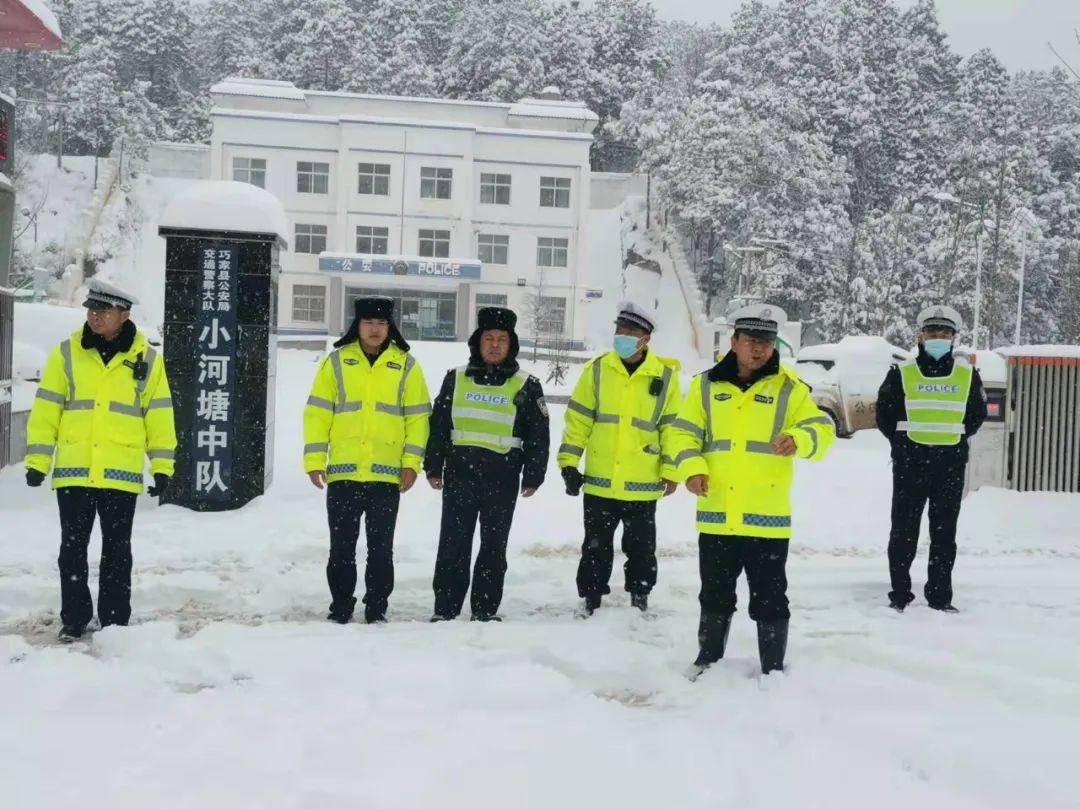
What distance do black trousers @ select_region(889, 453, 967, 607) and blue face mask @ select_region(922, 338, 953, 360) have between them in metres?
0.72

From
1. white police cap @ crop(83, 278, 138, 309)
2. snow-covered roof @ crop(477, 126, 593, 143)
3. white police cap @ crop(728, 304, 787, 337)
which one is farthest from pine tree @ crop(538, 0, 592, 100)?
white police cap @ crop(728, 304, 787, 337)

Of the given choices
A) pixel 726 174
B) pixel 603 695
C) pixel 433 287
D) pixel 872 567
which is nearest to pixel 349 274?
pixel 433 287

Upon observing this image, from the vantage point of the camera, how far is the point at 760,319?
194 inches

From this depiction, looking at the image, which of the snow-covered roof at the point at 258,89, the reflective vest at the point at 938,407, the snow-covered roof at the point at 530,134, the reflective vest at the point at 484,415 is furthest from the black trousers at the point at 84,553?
the snow-covered roof at the point at 258,89

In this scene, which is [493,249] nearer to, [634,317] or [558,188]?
[558,188]

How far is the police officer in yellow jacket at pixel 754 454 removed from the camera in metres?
4.94

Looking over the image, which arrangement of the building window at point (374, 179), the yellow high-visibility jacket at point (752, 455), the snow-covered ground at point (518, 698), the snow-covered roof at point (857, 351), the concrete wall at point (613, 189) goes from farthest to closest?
the concrete wall at point (613, 189)
the building window at point (374, 179)
the snow-covered roof at point (857, 351)
the yellow high-visibility jacket at point (752, 455)
the snow-covered ground at point (518, 698)

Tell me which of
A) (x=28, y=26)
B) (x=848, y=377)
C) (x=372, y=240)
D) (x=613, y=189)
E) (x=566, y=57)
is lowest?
(x=848, y=377)

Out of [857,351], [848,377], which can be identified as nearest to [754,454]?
[848,377]

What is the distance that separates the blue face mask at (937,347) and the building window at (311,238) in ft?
137

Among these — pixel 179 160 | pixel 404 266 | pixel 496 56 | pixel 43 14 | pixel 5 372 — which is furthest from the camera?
pixel 496 56

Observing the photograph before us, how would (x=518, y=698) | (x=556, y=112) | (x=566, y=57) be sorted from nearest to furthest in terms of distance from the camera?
1. (x=518, y=698)
2. (x=556, y=112)
3. (x=566, y=57)

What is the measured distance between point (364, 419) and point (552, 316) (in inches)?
1561

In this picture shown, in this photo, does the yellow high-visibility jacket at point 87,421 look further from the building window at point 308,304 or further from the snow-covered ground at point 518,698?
the building window at point 308,304
